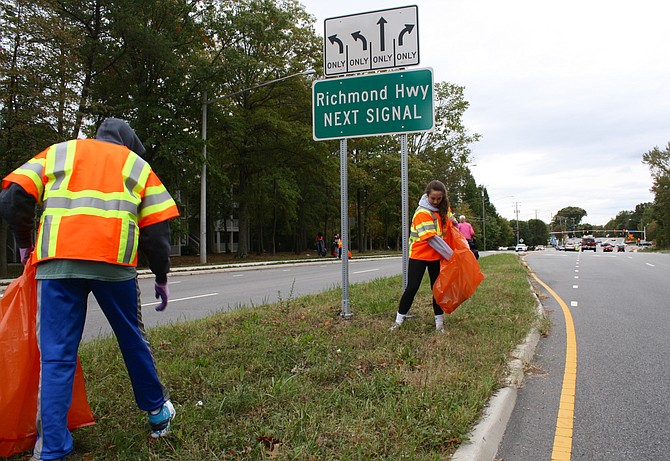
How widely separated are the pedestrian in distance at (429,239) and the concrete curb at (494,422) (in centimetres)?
126

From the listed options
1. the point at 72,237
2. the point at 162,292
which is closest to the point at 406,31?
the point at 162,292

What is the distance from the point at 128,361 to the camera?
2854mm

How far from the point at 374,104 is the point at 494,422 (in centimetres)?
434

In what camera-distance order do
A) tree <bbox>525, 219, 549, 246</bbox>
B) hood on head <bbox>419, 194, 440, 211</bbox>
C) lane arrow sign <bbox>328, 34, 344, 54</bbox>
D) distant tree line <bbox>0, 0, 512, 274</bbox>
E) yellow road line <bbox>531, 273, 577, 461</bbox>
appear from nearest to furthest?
yellow road line <bbox>531, 273, 577, 461</bbox>
hood on head <bbox>419, 194, 440, 211</bbox>
lane arrow sign <bbox>328, 34, 344, 54</bbox>
distant tree line <bbox>0, 0, 512, 274</bbox>
tree <bbox>525, 219, 549, 246</bbox>

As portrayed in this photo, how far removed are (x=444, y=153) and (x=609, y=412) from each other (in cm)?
Result: 4243

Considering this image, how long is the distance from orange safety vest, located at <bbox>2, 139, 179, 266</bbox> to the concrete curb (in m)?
2.14

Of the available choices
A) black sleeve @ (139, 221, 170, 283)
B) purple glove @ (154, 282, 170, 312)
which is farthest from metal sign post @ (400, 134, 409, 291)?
black sleeve @ (139, 221, 170, 283)

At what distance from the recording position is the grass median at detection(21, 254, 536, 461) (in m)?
2.89

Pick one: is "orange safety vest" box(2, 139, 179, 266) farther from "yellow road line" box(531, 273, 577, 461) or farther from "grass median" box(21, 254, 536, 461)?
"yellow road line" box(531, 273, 577, 461)

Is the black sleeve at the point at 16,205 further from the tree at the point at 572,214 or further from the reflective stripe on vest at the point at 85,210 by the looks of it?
the tree at the point at 572,214

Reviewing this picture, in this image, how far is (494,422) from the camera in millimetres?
3357

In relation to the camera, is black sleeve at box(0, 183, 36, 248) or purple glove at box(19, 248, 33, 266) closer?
black sleeve at box(0, 183, 36, 248)

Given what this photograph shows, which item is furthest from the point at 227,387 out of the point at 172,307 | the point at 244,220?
the point at 244,220

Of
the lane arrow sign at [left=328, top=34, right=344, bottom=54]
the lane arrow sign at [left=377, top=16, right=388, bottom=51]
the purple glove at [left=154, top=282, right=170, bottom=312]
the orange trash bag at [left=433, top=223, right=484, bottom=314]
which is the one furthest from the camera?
the lane arrow sign at [left=328, top=34, right=344, bottom=54]
